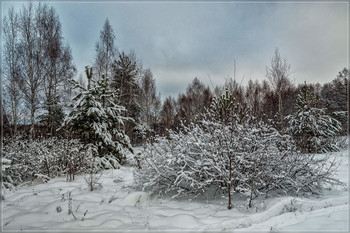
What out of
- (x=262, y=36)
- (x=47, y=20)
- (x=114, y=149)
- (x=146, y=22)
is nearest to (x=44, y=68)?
(x=47, y=20)

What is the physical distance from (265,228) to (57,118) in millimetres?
16139

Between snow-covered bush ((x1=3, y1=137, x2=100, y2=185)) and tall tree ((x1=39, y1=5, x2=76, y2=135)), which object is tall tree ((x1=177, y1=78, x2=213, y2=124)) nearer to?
tall tree ((x1=39, y1=5, x2=76, y2=135))

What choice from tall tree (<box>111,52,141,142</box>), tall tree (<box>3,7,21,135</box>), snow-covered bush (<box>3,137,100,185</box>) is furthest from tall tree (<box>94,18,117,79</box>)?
snow-covered bush (<box>3,137,100,185</box>)

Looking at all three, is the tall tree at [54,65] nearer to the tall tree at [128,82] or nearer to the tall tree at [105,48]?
the tall tree at [105,48]

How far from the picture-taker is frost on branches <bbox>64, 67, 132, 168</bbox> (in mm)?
6102

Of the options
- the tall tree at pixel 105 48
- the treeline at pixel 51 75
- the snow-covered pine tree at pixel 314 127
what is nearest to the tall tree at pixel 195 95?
the treeline at pixel 51 75

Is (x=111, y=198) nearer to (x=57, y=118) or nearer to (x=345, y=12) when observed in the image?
(x=345, y=12)

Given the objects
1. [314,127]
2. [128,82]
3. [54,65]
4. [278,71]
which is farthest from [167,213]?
[128,82]

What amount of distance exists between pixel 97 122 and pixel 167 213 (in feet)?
14.7

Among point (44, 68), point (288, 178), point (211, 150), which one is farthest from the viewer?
point (44, 68)

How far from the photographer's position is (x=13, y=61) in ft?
34.8

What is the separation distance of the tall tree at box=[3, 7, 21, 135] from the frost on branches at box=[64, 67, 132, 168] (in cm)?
645

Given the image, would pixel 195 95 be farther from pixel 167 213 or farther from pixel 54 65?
pixel 167 213

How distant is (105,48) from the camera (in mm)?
14656
